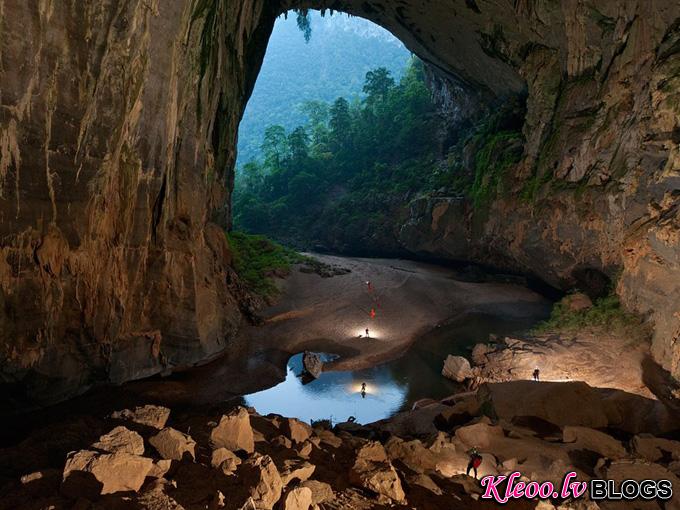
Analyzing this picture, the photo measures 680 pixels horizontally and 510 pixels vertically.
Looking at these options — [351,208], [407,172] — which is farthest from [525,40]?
[351,208]

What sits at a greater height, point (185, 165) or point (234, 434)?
point (185, 165)

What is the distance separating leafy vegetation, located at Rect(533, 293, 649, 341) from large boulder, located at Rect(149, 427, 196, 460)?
51.9ft

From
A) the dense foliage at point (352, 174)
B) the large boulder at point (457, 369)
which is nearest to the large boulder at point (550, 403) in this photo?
the large boulder at point (457, 369)

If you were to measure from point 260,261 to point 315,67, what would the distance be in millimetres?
144042

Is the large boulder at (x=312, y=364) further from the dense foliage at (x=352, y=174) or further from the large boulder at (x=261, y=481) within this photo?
the dense foliage at (x=352, y=174)

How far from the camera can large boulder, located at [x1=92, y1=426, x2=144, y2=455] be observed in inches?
209

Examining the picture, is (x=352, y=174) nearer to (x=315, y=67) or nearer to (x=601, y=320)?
(x=601, y=320)

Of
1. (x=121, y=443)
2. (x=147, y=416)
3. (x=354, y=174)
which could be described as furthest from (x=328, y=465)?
(x=354, y=174)

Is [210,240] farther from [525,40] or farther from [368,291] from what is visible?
[525,40]

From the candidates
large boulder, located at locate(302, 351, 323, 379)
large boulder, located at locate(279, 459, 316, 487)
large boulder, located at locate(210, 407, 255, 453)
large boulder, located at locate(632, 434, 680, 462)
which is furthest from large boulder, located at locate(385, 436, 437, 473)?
large boulder, located at locate(302, 351, 323, 379)

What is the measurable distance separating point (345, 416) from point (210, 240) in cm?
1160

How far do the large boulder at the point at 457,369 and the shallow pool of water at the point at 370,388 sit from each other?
0.85 ft

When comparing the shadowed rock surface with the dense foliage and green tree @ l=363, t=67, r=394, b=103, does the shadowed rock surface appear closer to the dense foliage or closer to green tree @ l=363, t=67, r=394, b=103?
the dense foliage

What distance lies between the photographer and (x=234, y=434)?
Answer: 6672mm
